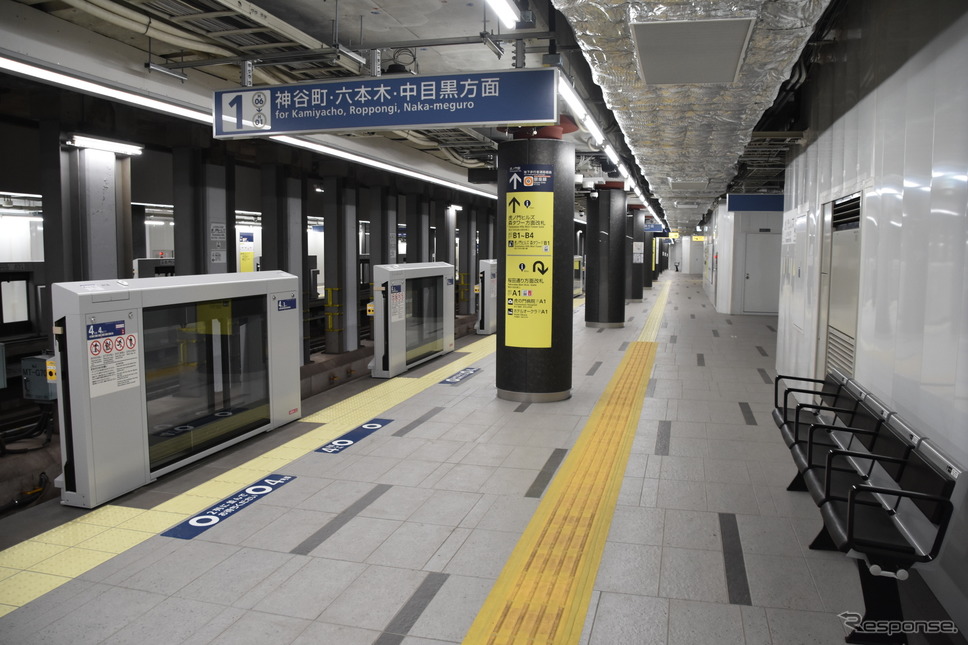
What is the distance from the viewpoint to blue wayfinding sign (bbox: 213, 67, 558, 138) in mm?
4789

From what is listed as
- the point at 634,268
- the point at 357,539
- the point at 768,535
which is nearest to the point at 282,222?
the point at 357,539

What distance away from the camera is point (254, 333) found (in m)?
6.12

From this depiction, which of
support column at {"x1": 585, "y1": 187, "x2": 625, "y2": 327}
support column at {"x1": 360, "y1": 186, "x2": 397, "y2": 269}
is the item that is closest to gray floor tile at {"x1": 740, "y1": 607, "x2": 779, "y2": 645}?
support column at {"x1": 360, "y1": 186, "x2": 397, "y2": 269}

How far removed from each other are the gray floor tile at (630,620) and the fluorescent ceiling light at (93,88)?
4763 millimetres

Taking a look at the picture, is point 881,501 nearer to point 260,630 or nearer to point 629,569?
point 629,569

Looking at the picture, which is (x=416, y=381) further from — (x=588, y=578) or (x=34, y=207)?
(x=34, y=207)

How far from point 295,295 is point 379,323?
2.60m

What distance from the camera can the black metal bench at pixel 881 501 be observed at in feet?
9.14

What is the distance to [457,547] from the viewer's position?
3.83 m

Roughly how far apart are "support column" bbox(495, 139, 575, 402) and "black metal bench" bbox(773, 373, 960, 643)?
338 centimetres

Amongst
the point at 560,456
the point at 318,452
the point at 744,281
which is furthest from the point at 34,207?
the point at 744,281

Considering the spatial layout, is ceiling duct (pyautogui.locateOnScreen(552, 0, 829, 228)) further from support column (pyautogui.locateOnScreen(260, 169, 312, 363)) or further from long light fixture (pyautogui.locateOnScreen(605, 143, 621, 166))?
support column (pyautogui.locateOnScreen(260, 169, 312, 363))

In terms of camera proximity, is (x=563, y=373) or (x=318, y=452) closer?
(x=318, y=452)

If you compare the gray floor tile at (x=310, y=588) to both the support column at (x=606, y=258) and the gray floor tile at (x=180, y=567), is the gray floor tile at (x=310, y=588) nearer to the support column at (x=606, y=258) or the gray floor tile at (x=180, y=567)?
the gray floor tile at (x=180, y=567)
